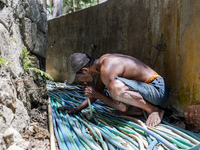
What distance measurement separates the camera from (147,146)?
55.5 inches

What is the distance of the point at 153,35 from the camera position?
101 inches

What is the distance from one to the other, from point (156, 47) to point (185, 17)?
1.92ft

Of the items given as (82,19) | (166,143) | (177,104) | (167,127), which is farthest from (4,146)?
(82,19)

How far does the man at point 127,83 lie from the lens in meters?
1.84

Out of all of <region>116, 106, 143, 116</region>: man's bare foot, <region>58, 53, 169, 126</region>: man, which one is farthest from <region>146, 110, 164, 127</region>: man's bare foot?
<region>116, 106, 143, 116</region>: man's bare foot

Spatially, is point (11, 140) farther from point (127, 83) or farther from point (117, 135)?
point (127, 83)

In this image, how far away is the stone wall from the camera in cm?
118

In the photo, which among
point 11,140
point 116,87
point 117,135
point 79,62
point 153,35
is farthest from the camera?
point 153,35

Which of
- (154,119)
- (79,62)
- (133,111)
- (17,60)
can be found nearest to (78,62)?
(79,62)

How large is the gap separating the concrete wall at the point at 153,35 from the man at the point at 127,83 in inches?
10.7

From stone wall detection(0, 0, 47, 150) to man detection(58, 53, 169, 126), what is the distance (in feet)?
2.09

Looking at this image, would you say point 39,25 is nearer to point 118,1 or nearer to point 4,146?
point 118,1

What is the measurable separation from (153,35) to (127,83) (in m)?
1.13

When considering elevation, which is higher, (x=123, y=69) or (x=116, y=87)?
(x=123, y=69)
